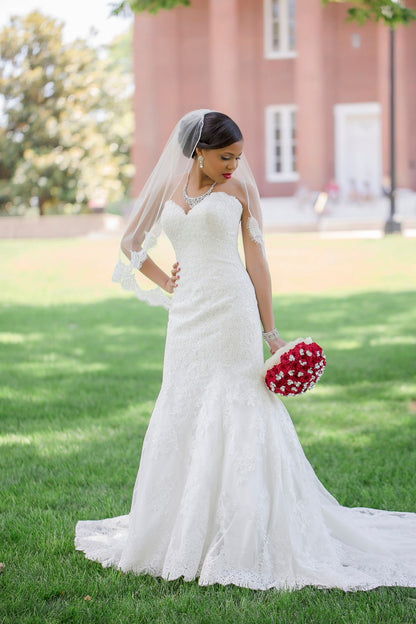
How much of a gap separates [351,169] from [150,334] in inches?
756

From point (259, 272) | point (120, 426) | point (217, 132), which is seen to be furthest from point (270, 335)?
point (120, 426)

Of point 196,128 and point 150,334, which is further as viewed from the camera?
point 150,334

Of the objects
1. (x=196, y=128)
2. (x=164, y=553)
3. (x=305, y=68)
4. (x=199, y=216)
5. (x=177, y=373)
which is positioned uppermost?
(x=305, y=68)

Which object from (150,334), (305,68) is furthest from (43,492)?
(305,68)

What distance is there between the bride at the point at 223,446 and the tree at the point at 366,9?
4436mm

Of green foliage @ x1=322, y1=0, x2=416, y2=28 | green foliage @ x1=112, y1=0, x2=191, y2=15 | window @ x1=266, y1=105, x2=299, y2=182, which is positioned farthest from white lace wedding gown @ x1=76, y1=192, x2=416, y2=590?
window @ x1=266, y1=105, x2=299, y2=182

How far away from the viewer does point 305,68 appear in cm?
2628

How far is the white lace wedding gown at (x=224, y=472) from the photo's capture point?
3359 millimetres

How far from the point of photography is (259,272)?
12.1ft

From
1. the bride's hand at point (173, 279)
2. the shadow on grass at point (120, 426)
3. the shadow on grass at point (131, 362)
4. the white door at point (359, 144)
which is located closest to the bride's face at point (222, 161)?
the bride's hand at point (173, 279)

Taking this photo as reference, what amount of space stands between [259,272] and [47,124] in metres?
27.6

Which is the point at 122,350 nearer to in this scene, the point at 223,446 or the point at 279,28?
the point at 223,446

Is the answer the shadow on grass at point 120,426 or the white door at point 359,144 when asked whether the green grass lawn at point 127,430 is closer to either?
the shadow on grass at point 120,426

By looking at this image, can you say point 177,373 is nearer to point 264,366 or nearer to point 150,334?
point 264,366
